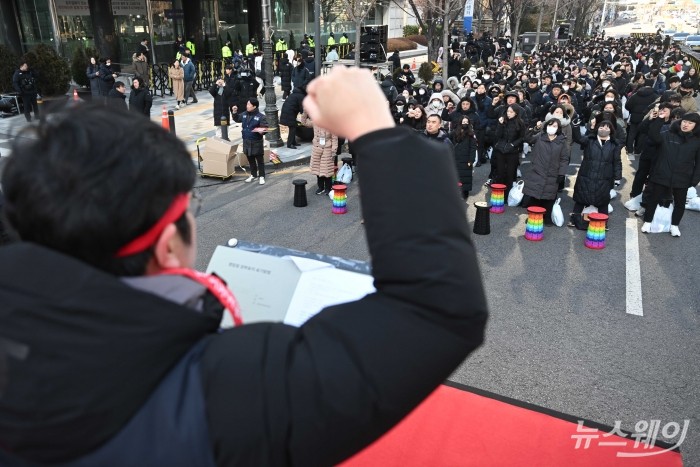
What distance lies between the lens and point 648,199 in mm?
8180

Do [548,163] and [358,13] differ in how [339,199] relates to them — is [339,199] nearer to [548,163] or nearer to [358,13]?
[548,163]

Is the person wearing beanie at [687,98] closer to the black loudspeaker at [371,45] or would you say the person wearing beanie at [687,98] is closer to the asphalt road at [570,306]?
the asphalt road at [570,306]

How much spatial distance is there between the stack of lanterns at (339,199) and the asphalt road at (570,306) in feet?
0.49

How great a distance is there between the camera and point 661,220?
809cm

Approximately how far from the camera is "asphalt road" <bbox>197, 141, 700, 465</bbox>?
14.8ft

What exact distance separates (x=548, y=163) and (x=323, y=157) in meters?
3.93

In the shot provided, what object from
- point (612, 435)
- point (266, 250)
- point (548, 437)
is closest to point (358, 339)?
point (266, 250)

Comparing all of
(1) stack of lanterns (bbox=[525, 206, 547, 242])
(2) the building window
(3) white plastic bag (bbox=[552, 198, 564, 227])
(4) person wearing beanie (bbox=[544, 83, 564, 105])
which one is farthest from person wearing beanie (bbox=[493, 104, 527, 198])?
(2) the building window

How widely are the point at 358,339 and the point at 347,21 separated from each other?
4196 centimetres

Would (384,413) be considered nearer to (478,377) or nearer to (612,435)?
(612,435)

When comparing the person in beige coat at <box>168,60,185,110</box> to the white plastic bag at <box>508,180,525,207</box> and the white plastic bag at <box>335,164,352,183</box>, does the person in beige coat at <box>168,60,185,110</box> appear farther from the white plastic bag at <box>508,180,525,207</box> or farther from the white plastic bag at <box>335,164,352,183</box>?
the white plastic bag at <box>508,180,525,207</box>

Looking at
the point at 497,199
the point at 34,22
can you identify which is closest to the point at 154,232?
the point at 497,199

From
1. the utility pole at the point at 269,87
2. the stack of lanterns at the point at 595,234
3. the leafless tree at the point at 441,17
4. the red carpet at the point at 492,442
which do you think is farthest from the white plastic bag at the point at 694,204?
the leafless tree at the point at 441,17

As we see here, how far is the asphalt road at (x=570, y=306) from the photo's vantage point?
14.8 feet
